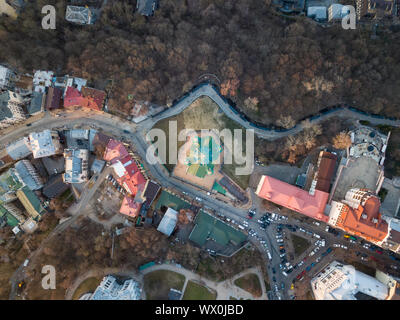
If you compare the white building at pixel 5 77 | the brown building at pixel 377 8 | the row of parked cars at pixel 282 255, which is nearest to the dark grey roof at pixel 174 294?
the row of parked cars at pixel 282 255

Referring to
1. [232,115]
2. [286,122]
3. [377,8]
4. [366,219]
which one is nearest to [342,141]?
[286,122]

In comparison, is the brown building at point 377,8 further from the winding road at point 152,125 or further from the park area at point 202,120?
the park area at point 202,120

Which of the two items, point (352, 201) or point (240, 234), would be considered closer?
point (352, 201)

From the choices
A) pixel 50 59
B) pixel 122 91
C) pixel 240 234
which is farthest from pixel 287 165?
pixel 50 59

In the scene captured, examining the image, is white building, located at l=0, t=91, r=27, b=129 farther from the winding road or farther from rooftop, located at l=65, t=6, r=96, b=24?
rooftop, located at l=65, t=6, r=96, b=24

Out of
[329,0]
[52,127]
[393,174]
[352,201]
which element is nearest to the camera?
[352,201]

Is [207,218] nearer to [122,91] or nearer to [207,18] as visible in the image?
[122,91]
